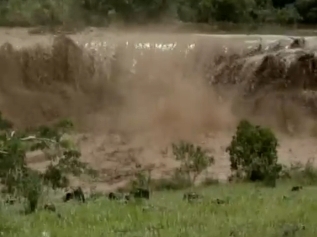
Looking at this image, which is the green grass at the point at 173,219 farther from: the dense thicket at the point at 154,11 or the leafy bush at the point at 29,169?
the dense thicket at the point at 154,11

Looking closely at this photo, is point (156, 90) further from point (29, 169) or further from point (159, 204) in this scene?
point (159, 204)

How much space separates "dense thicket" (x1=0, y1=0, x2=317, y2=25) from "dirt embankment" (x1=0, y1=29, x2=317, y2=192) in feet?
12.5

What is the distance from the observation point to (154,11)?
27766 mm

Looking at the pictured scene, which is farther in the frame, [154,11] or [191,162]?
[154,11]

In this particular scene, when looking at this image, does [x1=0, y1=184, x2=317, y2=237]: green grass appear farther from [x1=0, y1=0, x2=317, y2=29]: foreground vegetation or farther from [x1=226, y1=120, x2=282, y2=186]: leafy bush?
[x1=0, y1=0, x2=317, y2=29]: foreground vegetation

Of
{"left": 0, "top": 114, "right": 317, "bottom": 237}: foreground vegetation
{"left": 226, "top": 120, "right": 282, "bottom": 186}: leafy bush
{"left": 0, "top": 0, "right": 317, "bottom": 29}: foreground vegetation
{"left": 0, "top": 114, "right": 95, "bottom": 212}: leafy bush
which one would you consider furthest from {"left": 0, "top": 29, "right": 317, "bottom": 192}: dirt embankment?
{"left": 0, "top": 114, "right": 95, "bottom": 212}: leafy bush

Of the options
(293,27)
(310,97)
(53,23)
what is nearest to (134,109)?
(310,97)

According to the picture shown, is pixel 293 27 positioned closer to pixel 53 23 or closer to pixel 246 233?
pixel 53 23

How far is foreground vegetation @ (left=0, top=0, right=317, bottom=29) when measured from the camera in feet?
83.9

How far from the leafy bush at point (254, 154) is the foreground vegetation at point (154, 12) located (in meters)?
15.0

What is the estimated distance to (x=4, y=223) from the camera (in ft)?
21.8

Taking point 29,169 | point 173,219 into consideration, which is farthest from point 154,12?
point 173,219

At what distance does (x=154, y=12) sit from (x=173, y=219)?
70.4 ft

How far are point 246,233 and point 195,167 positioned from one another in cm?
569
